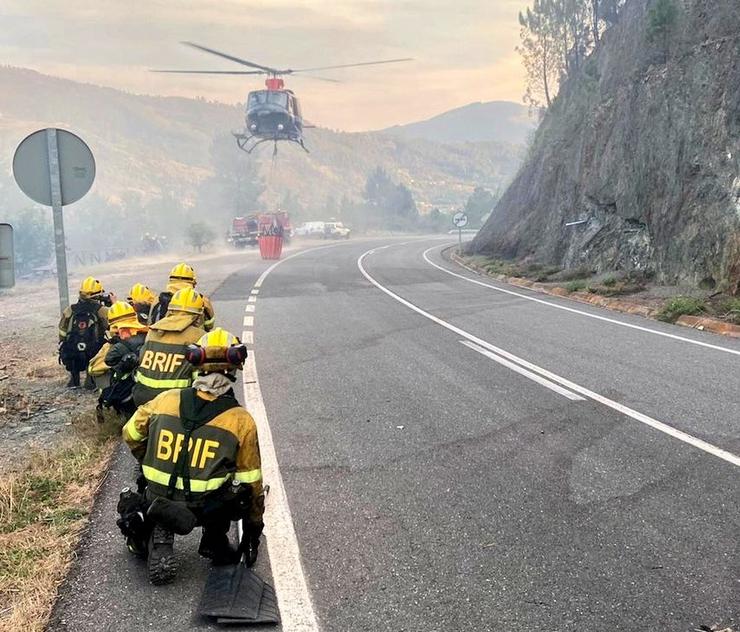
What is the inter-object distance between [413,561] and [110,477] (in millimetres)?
2444

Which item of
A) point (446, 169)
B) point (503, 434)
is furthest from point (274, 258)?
point (446, 169)

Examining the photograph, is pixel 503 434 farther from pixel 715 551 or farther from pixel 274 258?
pixel 274 258

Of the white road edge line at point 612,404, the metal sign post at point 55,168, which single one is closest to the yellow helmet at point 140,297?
the metal sign post at point 55,168

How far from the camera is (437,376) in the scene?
25.4ft

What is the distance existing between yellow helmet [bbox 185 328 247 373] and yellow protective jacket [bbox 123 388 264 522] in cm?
15

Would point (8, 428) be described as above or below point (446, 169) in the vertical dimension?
below

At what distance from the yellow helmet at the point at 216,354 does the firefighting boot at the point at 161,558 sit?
0.89 m

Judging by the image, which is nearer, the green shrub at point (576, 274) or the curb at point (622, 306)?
the curb at point (622, 306)

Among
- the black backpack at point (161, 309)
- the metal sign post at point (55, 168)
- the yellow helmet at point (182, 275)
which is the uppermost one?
the metal sign post at point (55, 168)

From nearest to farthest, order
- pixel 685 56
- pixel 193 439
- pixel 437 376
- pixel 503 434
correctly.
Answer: pixel 193 439
pixel 503 434
pixel 437 376
pixel 685 56

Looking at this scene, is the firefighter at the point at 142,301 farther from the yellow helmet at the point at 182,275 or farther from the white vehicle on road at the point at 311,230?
the white vehicle on road at the point at 311,230

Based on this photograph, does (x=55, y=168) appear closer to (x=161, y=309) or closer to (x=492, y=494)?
(x=161, y=309)

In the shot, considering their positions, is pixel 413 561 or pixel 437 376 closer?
pixel 413 561

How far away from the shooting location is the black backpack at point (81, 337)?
292 inches
